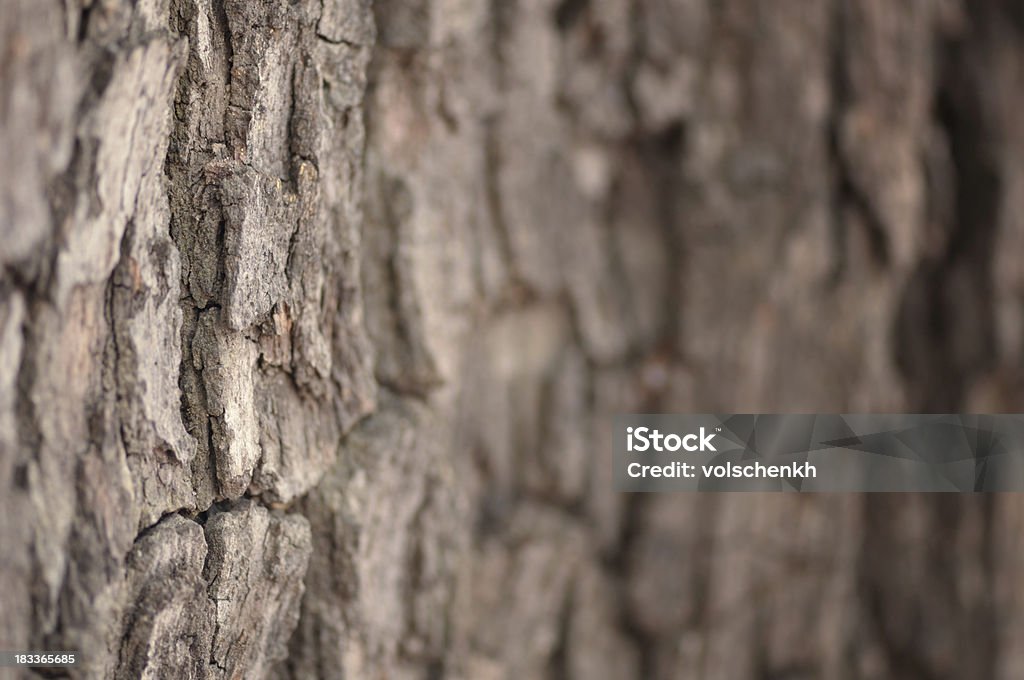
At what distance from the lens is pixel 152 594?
0.47 meters

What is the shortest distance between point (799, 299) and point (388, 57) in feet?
1.76

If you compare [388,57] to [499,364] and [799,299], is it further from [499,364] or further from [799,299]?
[799,299]

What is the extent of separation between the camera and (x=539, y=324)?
952 mm

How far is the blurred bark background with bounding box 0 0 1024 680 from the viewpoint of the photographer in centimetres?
51

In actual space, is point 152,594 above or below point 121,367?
below

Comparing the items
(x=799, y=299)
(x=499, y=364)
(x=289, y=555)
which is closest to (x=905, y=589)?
(x=799, y=299)

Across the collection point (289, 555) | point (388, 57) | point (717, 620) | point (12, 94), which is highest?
point (388, 57)

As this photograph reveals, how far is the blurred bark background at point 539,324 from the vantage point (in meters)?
0.51

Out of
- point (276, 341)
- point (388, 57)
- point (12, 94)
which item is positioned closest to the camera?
point (12, 94)

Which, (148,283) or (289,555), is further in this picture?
(289,555)

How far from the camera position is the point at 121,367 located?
17.9 inches

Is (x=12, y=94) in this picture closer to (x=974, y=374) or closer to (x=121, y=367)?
(x=121, y=367)

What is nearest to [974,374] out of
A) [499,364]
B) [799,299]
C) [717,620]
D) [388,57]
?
[799,299]

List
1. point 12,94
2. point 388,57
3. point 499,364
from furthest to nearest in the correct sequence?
point 499,364, point 388,57, point 12,94
